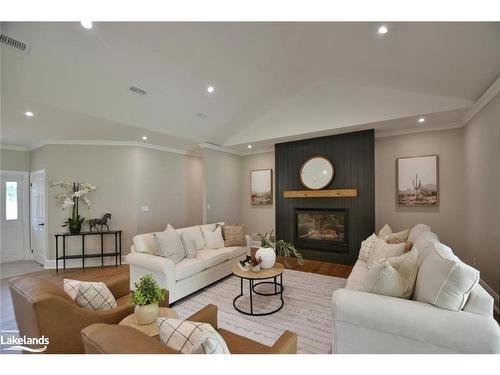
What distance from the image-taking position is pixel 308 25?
2629 millimetres

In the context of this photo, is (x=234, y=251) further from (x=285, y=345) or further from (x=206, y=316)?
(x=285, y=345)

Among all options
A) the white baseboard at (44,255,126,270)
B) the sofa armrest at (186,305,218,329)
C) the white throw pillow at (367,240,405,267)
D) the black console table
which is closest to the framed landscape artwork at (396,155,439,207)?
the white throw pillow at (367,240,405,267)

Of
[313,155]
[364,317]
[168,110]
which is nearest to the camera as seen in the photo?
[364,317]

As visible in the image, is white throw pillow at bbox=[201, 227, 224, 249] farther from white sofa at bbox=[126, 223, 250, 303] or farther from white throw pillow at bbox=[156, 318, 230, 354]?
white throw pillow at bbox=[156, 318, 230, 354]

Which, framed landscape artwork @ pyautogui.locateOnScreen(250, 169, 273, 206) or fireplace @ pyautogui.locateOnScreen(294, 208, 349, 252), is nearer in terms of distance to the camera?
fireplace @ pyautogui.locateOnScreen(294, 208, 349, 252)

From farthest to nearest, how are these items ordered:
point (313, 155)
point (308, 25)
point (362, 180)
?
point (313, 155)
point (362, 180)
point (308, 25)

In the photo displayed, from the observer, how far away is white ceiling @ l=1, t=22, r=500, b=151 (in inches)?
95.2

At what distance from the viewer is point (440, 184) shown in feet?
13.4

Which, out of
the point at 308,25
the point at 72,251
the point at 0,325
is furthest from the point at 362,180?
the point at 72,251

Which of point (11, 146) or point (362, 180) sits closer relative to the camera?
point (362, 180)

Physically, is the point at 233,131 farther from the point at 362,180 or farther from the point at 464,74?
the point at 464,74

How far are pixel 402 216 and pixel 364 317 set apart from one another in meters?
3.56

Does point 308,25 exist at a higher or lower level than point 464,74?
higher

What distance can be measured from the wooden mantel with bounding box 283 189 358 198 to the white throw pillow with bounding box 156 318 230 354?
158 inches
